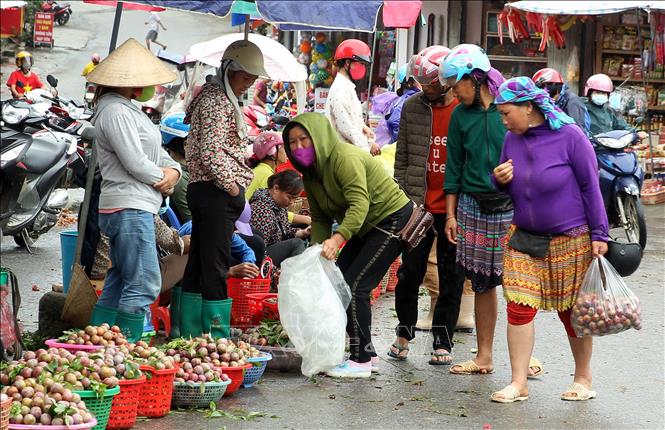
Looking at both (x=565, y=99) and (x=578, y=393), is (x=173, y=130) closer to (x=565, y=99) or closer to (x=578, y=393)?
(x=578, y=393)

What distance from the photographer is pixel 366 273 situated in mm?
7184

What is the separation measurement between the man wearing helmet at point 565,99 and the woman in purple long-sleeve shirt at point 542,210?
19.6ft

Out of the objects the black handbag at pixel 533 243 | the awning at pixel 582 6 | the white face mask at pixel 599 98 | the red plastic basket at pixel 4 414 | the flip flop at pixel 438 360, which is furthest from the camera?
the awning at pixel 582 6

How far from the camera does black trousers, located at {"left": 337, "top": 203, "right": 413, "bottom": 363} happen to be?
23.5 ft

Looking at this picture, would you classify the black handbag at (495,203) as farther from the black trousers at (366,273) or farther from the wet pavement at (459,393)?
the wet pavement at (459,393)

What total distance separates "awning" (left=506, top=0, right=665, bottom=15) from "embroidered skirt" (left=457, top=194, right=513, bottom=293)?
949 cm

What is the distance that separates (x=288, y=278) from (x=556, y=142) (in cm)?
178

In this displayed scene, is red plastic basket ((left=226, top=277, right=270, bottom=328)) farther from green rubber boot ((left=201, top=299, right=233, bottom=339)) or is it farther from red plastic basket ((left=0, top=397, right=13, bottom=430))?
red plastic basket ((left=0, top=397, right=13, bottom=430))

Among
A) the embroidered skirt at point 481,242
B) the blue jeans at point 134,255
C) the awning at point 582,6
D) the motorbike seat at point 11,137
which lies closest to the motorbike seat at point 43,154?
the motorbike seat at point 11,137

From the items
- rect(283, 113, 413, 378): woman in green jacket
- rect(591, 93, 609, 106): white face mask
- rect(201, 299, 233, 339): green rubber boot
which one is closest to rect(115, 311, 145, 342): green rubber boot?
rect(201, 299, 233, 339): green rubber boot

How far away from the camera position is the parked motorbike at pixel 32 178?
10.4 meters

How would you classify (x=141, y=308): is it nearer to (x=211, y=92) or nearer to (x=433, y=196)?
(x=211, y=92)

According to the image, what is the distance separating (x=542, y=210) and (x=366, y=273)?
4.05ft

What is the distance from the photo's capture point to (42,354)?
18.7ft
